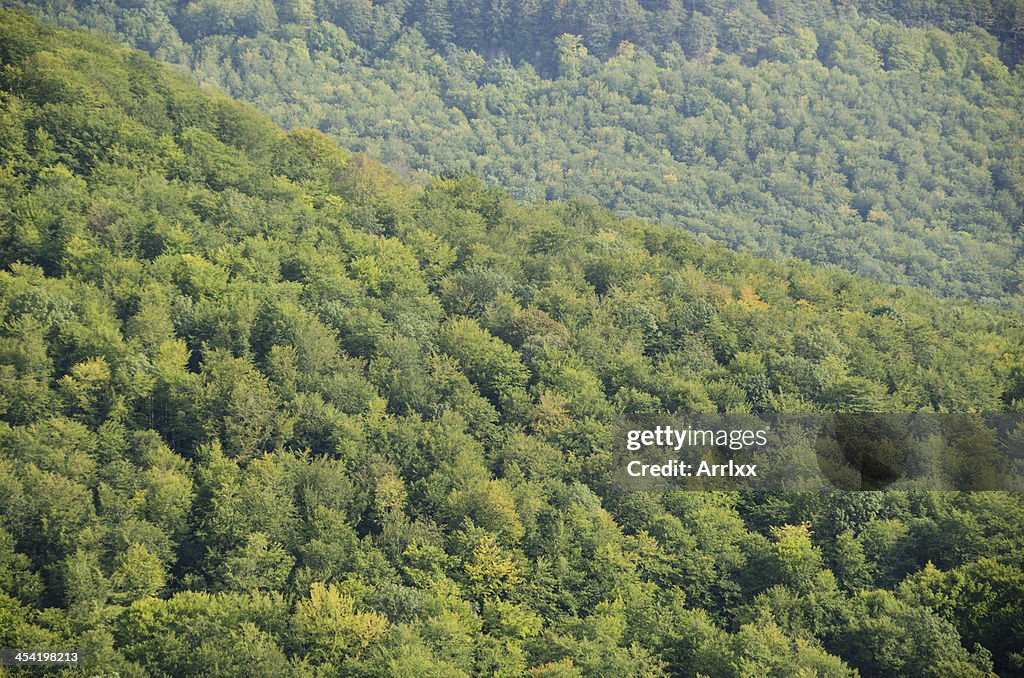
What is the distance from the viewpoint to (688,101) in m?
161

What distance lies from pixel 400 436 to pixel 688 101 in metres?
109

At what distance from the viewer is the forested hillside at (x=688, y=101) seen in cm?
14588

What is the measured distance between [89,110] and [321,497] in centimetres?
2943

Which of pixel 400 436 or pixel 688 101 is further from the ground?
pixel 688 101

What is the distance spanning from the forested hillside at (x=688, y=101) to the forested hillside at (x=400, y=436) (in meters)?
66.3

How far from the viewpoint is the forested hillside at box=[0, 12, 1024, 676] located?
50.7 m

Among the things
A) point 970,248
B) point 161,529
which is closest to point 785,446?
point 161,529

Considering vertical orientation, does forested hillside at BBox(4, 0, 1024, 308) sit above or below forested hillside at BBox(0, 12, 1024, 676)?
above

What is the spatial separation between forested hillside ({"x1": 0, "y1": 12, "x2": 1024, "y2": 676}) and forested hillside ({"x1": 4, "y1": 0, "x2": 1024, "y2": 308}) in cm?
6629

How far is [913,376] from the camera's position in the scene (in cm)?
6844

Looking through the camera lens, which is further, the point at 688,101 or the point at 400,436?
the point at 688,101

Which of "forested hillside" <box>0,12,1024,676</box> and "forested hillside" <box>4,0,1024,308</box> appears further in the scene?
"forested hillside" <box>4,0,1024,308</box>

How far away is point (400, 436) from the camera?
2313 inches

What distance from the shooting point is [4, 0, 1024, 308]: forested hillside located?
146m
